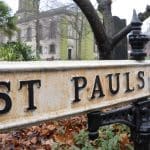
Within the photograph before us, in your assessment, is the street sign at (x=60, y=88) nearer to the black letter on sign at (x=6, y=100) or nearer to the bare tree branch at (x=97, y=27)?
the black letter on sign at (x=6, y=100)

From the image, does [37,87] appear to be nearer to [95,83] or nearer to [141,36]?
[95,83]

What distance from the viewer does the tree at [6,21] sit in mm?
19594

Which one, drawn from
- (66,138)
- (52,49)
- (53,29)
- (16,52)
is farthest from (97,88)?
(52,49)

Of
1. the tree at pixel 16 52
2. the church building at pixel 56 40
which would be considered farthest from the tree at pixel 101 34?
the church building at pixel 56 40

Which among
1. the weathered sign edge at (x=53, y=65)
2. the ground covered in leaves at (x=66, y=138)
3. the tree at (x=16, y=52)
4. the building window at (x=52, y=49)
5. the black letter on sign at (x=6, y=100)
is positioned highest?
the building window at (x=52, y=49)

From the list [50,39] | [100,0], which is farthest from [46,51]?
[100,0]

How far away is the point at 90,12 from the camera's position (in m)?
5.20

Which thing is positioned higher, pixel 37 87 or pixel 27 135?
pixel 37 87

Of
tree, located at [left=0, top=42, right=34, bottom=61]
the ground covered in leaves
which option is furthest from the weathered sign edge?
tree, located at [left=0, top=42, right=34, bottom=61]

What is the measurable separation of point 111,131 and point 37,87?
2636 mm

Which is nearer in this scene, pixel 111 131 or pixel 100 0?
pixel 111 131

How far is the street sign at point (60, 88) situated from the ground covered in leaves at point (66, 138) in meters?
1.60

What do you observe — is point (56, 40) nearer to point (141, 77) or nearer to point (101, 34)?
point (101, 34)

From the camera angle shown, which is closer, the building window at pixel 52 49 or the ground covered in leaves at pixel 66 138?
the ground covered in leaves at pixel 66 138
